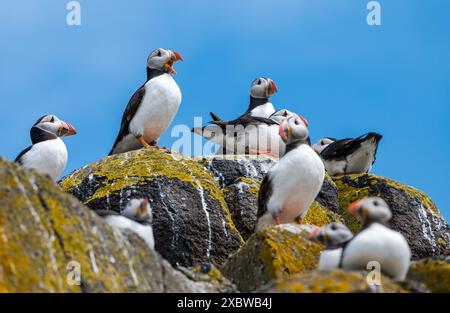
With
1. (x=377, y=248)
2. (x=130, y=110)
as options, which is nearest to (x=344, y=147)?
(x=130, y=110)

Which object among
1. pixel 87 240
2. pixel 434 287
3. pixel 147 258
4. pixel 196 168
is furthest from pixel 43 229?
pixel 196 168

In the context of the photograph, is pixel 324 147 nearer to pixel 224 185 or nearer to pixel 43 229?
pixel 224 185

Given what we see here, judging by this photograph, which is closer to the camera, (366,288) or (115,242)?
(366,288)

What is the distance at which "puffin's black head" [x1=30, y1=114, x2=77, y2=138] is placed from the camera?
1209cm

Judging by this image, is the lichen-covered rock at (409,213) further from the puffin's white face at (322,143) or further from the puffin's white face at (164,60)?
the puffin's white face at (164,60)

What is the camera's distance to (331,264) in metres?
A: 7.92

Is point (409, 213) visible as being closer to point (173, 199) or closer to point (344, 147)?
point (344, 147)

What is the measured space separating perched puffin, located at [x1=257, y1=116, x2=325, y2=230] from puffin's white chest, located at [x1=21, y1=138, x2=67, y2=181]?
2.46m

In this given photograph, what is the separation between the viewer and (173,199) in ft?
39.3

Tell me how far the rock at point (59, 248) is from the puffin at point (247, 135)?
6621 millimetres

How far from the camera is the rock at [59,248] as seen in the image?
20.5ft

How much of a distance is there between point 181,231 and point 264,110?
457 centimetres

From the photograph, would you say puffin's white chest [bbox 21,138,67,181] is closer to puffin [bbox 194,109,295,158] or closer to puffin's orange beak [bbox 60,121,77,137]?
puffin's orange beak [bbox 60,121,77,137]
